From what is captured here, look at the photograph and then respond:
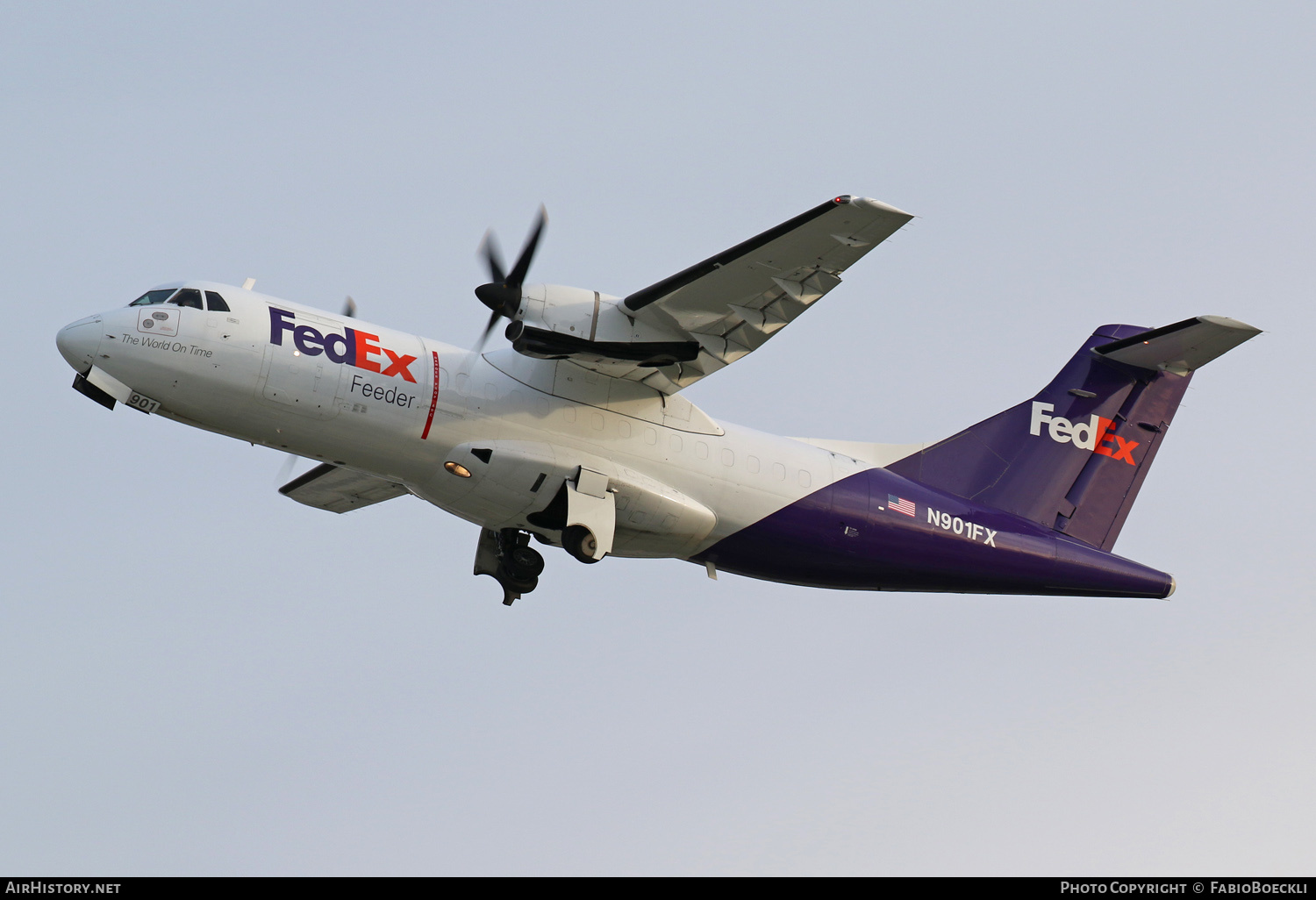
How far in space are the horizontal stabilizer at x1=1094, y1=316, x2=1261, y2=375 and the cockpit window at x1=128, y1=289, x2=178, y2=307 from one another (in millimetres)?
14050

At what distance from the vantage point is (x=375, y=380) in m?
15.9

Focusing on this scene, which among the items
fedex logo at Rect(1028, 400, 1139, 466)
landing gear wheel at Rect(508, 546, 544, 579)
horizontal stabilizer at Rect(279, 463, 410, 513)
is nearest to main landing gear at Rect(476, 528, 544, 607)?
landing gear wheel at Rect(508, 546, 544, 579)

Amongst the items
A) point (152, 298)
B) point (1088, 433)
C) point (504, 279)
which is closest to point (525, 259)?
point (504, 279)

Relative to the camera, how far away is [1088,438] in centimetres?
2078

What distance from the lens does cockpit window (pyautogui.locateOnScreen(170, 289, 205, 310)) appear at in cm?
1545

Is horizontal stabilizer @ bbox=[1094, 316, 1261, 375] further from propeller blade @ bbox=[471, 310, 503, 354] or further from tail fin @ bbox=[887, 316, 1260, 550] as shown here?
propeller blade @ bbox=[471, 310, 503, 354]

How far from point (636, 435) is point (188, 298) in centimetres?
580

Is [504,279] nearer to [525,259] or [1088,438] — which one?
[525,259]

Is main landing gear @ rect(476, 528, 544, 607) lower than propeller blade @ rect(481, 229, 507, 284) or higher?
lower

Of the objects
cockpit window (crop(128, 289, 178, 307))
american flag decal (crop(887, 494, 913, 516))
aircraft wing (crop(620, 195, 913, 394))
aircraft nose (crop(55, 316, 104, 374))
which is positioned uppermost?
aircraft wing (crop(620, 195, 913, 394))

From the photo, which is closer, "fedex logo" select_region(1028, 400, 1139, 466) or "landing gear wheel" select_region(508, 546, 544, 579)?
"landing gear wheel" select_region(508, 546, 544, 579)

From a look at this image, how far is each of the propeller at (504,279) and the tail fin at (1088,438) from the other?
679 cm

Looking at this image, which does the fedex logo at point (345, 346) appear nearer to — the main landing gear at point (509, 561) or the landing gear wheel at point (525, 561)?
the main landing gear at point (509, 561)

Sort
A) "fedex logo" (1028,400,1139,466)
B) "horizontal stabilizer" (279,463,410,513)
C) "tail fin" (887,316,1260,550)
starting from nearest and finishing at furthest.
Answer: "horizontal stabilizer" (279,463,410,513)
"tail fin" (887,316,1260,550)
"fedex logo" (1028,400,1139,466)
